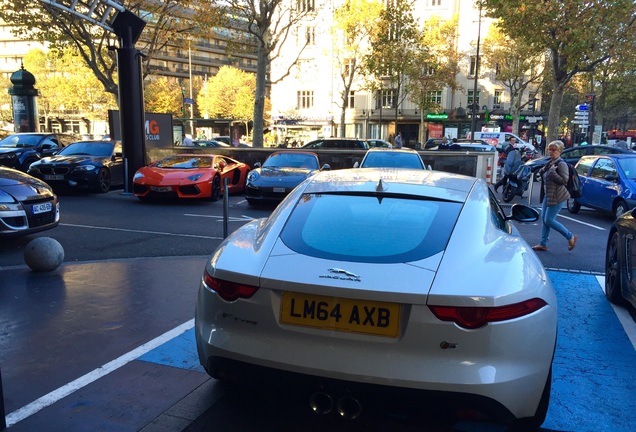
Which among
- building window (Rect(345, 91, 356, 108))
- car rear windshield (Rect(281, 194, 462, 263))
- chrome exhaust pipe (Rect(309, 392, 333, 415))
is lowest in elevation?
chrome exhaust pipe (Rect(309, 392, 333, 415))

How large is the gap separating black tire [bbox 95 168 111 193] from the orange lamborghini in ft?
6.27

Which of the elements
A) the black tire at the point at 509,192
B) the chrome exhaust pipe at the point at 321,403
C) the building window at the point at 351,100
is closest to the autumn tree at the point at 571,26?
the black tire at the point at 509,192

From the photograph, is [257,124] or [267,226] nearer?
[267,226]

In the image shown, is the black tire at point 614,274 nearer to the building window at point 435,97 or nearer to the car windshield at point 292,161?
the car windshield at point 292,161

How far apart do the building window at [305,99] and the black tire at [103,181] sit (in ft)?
141

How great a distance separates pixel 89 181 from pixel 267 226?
12138 mm

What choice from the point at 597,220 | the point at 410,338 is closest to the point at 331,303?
the point at 410,338

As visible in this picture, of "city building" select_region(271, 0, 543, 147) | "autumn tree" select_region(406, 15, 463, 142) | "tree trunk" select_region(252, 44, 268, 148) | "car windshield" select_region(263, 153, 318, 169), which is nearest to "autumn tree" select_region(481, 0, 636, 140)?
"tree trunk" select_region(252, 44, 268, 148)

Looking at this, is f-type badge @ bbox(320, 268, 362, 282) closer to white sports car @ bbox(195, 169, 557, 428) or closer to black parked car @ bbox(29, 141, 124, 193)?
white sports car @ bbox(195, 169, 557, 428)

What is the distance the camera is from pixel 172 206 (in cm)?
1220

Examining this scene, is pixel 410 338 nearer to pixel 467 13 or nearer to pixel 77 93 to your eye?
pixel 467 13

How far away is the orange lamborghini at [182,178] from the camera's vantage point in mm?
12148

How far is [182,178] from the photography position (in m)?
12.2

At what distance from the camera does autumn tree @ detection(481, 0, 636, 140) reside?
19.7 metres
